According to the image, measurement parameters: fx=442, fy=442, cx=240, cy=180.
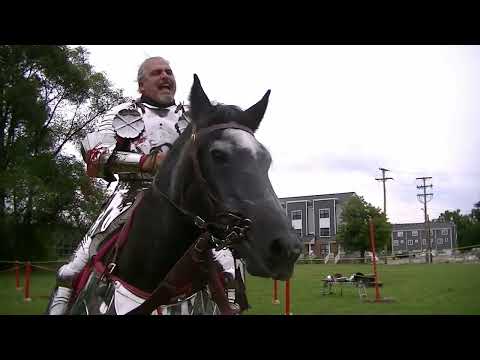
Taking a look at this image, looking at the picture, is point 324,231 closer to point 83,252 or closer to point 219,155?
point 83,252

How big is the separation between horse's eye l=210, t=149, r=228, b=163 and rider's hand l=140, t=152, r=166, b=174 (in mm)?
411

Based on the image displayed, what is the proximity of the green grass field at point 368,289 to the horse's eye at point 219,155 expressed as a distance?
334 cm

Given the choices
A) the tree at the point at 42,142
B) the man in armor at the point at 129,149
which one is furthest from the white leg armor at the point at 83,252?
the tree at the point at 42,142

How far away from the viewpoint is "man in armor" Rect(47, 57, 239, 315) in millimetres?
1953

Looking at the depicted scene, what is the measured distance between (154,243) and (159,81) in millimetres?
851

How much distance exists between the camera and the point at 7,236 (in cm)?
689

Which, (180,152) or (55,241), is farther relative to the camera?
(55,241)

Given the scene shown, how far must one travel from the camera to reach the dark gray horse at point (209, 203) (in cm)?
138

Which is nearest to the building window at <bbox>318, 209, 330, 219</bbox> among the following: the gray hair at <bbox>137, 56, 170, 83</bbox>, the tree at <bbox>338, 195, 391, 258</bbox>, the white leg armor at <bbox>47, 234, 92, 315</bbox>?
the tree at <bbox>338, 195, 391, 258</bbox>

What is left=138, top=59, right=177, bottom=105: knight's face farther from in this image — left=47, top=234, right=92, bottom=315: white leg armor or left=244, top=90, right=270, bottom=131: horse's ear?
left=47, top=234, right=92, bottom=315: white leg armor
